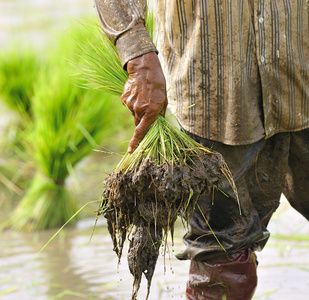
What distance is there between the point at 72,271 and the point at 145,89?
5.94 feet

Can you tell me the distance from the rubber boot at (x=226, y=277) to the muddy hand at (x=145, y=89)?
1.90ft

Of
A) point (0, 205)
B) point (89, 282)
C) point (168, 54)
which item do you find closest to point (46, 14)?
point (0, 205)

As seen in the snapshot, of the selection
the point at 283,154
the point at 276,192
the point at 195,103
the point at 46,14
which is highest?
the point at 46,14

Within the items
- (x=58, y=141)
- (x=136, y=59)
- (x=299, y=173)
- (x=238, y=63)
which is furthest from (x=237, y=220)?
(x=58, y=141)

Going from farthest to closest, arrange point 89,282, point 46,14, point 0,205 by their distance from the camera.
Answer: point 46,14, point 0,205, point 89,282

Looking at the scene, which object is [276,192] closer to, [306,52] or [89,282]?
[306,52]

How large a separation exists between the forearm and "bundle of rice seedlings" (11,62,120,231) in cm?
222

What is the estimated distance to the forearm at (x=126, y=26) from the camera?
1.91 metres

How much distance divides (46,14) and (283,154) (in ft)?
26.7

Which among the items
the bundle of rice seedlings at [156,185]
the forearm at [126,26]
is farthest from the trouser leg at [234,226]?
the forearm at [126,26]

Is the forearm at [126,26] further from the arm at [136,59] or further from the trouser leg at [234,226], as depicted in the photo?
the trouser leg at [234,226]

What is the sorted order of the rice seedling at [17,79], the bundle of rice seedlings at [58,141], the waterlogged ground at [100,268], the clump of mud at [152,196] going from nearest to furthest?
the clump of mud at [152,196]
the waterlogged ground at [100,268]
the bundle of rice seedlings at [58,141]
the rice seedling at [17,79]

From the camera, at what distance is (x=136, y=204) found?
6.22 feet

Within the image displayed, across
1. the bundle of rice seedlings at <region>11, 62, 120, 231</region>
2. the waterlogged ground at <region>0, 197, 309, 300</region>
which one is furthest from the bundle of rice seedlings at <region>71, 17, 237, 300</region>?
the bundle of rice seedlings at <region>11, 62, 120, 231</region>
